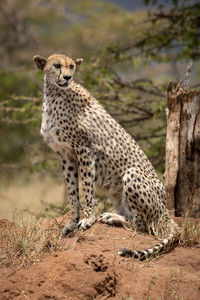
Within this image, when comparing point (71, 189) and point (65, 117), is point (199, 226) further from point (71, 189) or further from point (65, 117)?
point (65, 117)

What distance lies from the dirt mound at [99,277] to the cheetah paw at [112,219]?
61 cm

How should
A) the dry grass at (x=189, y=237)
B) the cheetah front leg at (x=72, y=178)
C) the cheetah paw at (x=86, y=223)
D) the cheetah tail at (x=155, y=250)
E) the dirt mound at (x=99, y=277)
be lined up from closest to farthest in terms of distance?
the dirt mound at (x=99, y=277) → the cheetah tail at (x=155, y=250) → the dry grass at (x=189, y=237) → the cheetah paw at (x=86, y=223) → the cheetah front leg at (x=72, y=178)

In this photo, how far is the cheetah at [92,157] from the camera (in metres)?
4.86

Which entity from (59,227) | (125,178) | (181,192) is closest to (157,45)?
(181,192)

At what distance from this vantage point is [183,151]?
18.7 feet

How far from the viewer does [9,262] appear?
4.06 metres

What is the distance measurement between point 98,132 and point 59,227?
107 centimetres

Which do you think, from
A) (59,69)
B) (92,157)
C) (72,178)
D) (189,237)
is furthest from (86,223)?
(59,69)

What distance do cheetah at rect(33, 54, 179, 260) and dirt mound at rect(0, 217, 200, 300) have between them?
70cm

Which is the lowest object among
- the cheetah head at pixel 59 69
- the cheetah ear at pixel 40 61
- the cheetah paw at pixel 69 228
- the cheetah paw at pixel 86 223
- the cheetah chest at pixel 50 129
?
the cheetah paw at pixel 69 228

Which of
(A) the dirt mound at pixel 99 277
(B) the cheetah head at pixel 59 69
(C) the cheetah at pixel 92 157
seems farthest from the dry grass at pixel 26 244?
(B) the cheetah head at pixel 59 69

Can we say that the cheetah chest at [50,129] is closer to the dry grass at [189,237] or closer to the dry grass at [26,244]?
the dry grass at [26,244]

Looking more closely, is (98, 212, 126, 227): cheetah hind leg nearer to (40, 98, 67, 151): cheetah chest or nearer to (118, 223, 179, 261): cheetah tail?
(118, 223, 179, 261): cheetah tail

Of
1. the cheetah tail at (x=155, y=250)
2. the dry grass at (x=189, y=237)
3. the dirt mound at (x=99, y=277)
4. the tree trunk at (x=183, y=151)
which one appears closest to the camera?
the dirt mound at (x=99, y=277)
